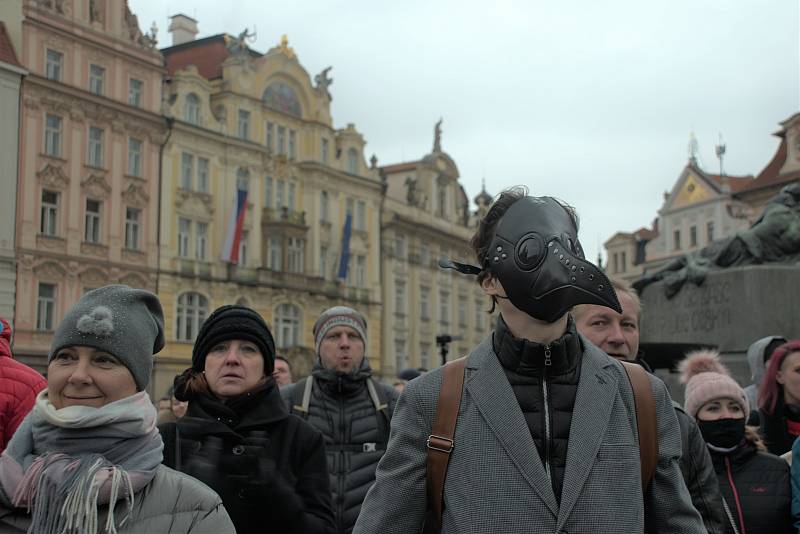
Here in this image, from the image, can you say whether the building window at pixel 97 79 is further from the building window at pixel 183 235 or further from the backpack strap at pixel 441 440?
the backpack strap at pixel 441 440

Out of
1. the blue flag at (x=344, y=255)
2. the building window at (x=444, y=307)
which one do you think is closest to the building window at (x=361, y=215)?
the blue flag at (x=344, y=255)

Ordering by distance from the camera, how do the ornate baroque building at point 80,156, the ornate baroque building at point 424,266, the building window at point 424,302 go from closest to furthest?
the ornate baroque building at point 80,156 → the ornate baroque building at point 424,266 → the building window at point 424,302

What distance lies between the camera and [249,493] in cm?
317

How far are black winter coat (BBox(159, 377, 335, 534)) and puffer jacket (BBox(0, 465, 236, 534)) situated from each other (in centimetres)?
56

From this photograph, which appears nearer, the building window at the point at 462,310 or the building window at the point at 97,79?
the building window at the point at 97,79

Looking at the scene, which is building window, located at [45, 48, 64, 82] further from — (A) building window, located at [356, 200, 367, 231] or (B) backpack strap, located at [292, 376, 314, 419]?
(B) backpack strap, located at [292, 376, 314, 419]

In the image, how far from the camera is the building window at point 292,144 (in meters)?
38.8

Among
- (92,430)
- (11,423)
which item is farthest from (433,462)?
(11,423)

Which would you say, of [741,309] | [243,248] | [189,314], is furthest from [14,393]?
[243,248]

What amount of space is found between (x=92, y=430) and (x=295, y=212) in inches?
1423

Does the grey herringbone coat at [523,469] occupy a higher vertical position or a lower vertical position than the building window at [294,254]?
lower

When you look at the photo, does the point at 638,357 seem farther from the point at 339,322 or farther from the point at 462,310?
the point at 462,310

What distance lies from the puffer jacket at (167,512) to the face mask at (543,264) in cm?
96

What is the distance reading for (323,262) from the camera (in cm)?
4006
